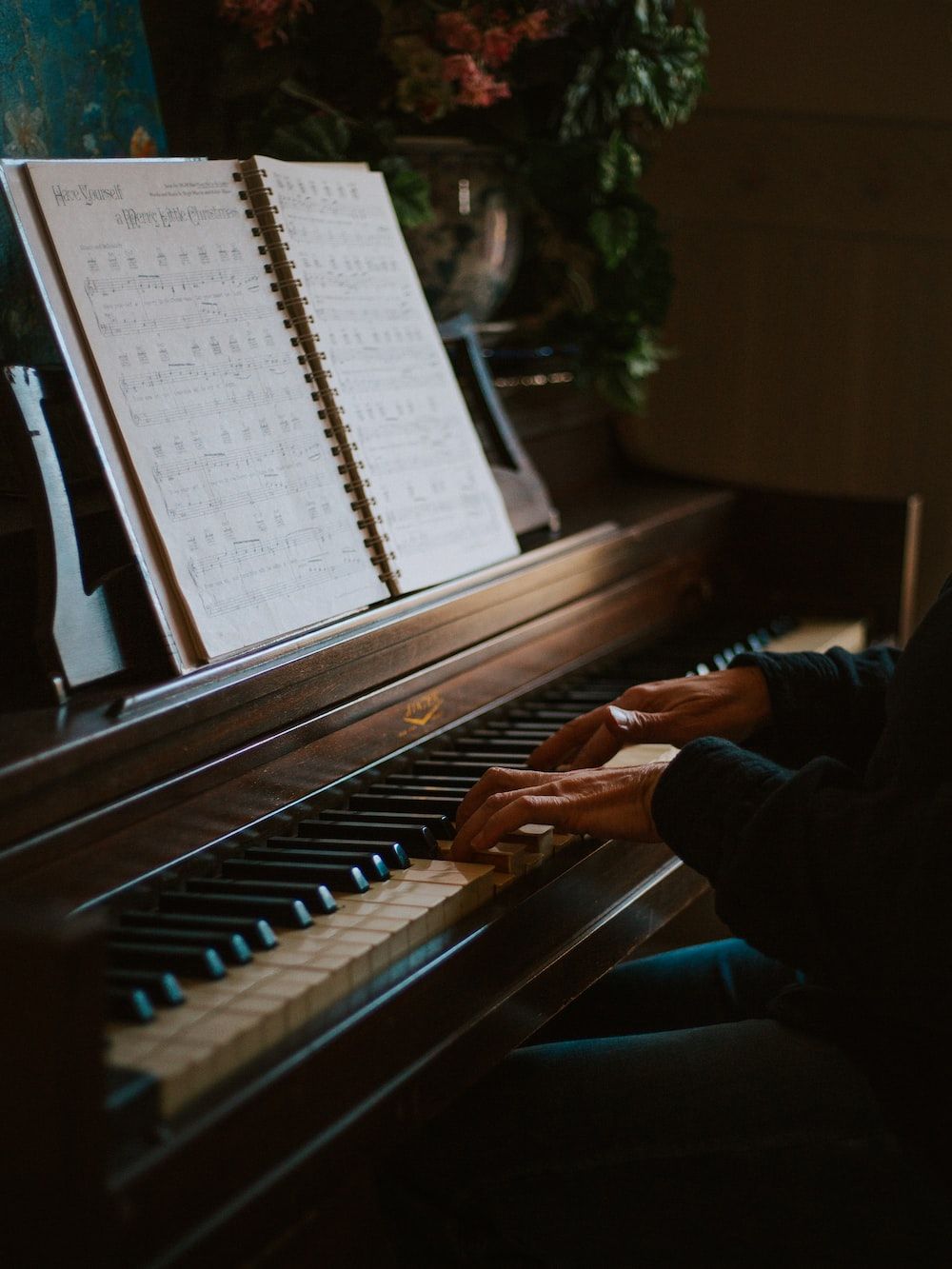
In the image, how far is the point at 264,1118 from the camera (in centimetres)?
98

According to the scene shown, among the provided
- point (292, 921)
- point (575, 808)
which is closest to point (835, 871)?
point (575, 808)

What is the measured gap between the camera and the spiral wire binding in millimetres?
1622

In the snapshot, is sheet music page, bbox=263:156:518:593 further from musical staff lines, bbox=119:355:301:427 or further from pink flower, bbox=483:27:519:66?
pink flower, bbox=483:27:519:66

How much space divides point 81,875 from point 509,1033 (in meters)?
0.43

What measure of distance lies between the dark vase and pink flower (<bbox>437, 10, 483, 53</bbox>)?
0.16 metres

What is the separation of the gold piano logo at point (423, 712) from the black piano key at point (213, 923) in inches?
20.1

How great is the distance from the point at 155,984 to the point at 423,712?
718mm

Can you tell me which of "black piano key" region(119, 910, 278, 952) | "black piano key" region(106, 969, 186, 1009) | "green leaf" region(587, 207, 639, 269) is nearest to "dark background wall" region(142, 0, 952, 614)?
"green leaf" region(587, 207, 639, 269)

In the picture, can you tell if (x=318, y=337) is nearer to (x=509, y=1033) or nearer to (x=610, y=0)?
(x=509, y=1033)

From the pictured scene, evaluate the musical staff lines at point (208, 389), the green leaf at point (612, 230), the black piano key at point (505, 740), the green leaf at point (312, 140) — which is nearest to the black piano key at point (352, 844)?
the black piano key at point (505, 740)

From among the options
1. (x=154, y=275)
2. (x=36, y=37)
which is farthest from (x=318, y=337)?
(x=36, y=37)

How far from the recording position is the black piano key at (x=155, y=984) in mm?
1054

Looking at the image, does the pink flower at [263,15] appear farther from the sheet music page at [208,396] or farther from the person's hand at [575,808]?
the person's hand at [575,808]

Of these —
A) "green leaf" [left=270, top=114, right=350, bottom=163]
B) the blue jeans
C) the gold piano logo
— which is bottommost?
the blue jeans
